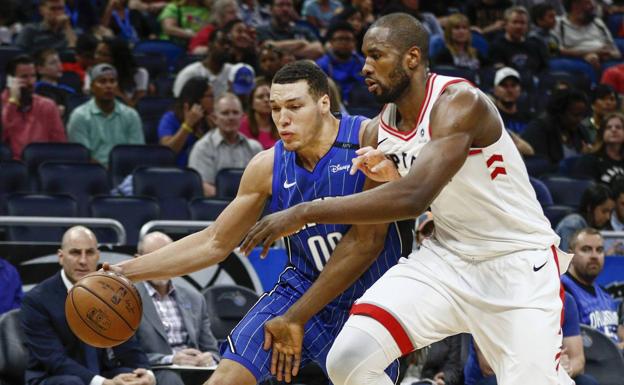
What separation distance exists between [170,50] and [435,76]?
8.57 m

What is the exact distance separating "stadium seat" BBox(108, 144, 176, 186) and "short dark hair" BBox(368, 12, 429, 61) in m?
5.34

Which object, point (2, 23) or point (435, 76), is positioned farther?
point (2, 23)

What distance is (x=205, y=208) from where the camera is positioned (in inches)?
369

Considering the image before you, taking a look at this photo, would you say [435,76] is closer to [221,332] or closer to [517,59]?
[221,332]

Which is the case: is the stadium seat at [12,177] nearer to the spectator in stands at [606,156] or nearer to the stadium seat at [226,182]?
the stadium seat at [226,182]

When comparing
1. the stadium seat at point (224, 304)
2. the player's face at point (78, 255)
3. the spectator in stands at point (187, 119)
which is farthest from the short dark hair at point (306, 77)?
the spectator in stands at point (187, 119)

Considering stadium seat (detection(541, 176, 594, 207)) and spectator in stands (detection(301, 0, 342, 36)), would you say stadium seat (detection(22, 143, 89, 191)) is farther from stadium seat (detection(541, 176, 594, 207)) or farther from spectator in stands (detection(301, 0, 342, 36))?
spectator in stands (detection(301, 0, 342, 36))

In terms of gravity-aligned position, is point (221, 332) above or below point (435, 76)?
below

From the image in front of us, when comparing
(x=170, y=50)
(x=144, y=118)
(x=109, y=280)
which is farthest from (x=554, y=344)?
(x=170, y=50)

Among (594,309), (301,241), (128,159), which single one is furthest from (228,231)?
(128,159)

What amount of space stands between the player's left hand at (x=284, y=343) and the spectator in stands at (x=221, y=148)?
503cm

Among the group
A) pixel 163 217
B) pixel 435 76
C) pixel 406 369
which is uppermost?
pixel 435 76

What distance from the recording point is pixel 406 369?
8.26 m

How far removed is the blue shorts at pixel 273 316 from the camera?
17.1 feet
